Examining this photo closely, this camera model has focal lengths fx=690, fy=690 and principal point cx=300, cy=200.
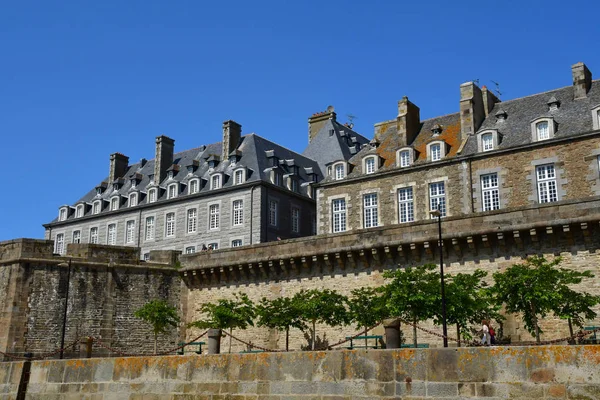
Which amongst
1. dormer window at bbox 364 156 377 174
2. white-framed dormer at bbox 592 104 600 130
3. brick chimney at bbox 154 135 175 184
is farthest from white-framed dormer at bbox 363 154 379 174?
brick chimney at bbox 154 135 175 184

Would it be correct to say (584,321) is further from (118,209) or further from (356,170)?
(118,209)

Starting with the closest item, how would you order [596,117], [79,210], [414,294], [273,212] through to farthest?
[414,294] → [596,117] → [273,212] → [79,210]

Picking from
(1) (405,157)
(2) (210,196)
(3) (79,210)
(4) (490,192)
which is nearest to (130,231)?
(3) (79,210)

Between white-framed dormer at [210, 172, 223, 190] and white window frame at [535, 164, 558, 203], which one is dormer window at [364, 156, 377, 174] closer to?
white window frame at [535, 164, 558, 203]

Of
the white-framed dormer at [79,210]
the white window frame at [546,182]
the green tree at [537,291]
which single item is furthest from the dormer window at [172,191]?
the green tree at [537,291]

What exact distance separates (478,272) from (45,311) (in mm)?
18129

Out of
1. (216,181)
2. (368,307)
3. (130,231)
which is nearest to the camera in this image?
(368,307)

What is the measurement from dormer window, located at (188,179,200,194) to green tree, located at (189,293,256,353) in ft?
65.8

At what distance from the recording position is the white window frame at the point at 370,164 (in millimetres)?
39688

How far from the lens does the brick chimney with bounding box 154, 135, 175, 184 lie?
53.3 m

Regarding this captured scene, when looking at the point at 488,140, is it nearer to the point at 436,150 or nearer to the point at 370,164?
the point at 436,150

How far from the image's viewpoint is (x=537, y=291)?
21391 mm

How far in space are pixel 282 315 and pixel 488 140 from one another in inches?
618

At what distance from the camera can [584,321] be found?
22.6m
